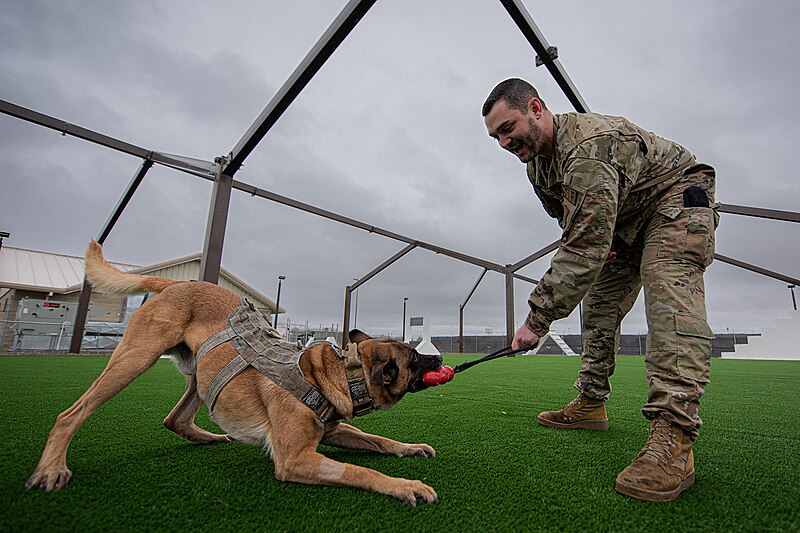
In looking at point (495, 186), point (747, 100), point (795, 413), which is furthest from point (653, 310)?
point (495, 186)

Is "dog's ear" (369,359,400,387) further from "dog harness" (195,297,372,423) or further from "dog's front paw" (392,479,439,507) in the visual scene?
"dog's front paw" (392,479,439,507)

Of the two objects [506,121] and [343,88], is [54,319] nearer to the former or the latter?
[343,88]

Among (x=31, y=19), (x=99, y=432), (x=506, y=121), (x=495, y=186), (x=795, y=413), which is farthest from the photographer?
(x=495, y=186)

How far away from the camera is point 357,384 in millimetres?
2043

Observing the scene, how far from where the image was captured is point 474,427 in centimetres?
273

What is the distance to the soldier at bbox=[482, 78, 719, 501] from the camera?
5.55 ft

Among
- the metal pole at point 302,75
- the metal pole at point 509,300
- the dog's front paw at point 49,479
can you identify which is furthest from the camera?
the metal pole at point 509,300

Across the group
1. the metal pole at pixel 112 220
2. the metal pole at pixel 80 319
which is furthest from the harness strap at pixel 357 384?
the metal pole at pixel 80 319

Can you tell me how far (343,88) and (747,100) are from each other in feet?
37.7

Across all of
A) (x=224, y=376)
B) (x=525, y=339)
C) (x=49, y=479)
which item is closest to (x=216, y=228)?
(x=224, y=376)

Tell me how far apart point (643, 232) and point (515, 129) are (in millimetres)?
1060

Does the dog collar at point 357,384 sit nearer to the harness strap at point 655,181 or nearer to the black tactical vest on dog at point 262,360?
the black tactical vest on dog at point 262,360

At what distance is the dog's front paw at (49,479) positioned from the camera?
143 cm

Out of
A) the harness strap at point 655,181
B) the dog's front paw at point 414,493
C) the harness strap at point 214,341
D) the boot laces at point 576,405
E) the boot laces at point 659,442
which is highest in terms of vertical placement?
the harness strap at point 655,181
